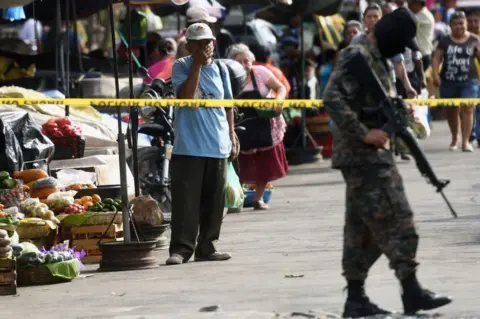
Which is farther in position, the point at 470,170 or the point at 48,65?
the point at 48,65

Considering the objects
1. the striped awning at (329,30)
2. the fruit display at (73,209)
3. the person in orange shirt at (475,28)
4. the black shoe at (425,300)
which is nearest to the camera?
the black shoe at (425,300)

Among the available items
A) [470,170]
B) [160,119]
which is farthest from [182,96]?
[470,170]

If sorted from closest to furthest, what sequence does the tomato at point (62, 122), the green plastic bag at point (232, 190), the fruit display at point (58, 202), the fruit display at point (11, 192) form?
the fruit display at point (58, 202) → the fruit display at point (11, 192) → the green plastic bag at point (232, 190) → the tomato at point (62, 122)

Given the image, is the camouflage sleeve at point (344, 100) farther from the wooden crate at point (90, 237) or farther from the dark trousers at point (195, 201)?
the wooden crate at point (90, 237)

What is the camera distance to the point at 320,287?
35.0ft

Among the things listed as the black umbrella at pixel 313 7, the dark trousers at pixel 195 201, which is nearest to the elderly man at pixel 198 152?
the dark trousers at pixel 195 201

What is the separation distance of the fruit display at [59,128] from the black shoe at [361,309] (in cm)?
723

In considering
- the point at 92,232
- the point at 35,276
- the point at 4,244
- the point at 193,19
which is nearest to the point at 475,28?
the point at 193,19

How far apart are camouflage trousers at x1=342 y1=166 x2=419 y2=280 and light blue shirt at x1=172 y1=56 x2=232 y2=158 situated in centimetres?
319

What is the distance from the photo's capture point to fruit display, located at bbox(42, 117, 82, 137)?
52.4 feet

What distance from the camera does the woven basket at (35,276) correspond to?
457 inches

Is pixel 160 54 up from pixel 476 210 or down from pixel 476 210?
up

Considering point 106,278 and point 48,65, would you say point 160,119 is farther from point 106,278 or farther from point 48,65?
point 48,65

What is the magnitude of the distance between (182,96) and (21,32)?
19.2 m
